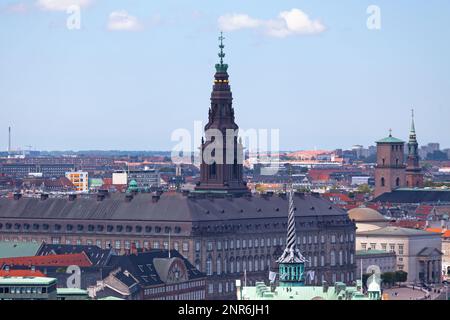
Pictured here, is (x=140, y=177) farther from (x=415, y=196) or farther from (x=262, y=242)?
(x=262, y=242)

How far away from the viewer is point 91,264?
60.1 meters

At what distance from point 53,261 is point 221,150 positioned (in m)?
21.9

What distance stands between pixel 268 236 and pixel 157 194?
499cm

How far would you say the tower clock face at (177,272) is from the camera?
59812 millimetres

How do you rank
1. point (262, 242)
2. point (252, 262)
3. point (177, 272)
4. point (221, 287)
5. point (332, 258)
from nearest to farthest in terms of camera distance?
point (177, 272) < point (221, 287) < point (252, 262) < point (262, 242) < point (332, 258)

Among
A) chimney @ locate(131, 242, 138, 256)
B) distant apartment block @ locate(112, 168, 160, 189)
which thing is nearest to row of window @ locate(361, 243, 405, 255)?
chimney @ locate(131, 242, 138, 256)

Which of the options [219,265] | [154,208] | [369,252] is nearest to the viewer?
[219,265]

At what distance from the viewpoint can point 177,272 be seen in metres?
60.8

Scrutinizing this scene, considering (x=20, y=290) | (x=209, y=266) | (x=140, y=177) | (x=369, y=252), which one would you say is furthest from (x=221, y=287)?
(x=140, y=177)

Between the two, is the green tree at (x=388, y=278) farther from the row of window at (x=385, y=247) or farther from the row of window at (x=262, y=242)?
the row of window at (x=385, y=247)

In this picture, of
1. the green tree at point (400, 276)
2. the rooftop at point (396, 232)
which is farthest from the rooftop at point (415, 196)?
the green tree at point (400, 276)

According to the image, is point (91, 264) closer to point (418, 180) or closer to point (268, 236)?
point (268, 236)

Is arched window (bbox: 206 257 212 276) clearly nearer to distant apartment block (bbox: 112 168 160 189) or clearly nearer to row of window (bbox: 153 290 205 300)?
row of window (bbox: 153 290 205 300)
